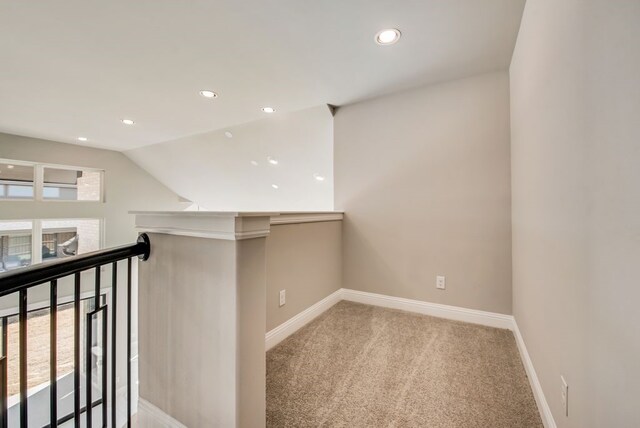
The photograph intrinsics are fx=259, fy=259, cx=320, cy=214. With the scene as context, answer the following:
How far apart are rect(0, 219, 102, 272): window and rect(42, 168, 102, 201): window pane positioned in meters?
0.48

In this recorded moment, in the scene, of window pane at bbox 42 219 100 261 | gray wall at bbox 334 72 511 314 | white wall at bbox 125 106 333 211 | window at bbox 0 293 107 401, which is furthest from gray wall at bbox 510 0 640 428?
window pane at bbox 42 219 100 261

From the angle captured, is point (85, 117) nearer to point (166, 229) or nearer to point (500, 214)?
point (166, 229)

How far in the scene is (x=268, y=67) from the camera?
2.25m

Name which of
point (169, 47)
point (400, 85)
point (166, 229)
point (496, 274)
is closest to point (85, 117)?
point (169, 47)

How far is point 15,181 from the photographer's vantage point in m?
4.49

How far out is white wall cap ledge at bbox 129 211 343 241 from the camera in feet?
3.09

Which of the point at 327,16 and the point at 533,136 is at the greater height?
the point at 327,16

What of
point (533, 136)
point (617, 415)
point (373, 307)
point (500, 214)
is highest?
point (533, 136)

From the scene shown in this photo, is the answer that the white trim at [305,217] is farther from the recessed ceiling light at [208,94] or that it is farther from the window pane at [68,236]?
the window pane at [68,236]

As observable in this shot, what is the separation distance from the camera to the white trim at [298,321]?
1.92 meters

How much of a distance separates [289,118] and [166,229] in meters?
2.51

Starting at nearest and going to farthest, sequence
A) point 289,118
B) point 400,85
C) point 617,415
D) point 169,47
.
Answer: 1. point 617,415
2. point 169,47
3. point 400,85
4. point 289,118

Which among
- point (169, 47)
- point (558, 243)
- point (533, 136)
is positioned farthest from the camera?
point (169, 47)

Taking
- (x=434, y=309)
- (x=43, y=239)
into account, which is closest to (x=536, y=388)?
(x=434, y=309)
